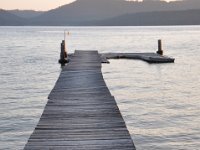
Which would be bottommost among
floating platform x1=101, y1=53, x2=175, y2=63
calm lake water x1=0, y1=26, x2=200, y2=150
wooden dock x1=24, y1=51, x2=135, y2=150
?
calm lake water x1=0, y1=26, x2=200, y2=150

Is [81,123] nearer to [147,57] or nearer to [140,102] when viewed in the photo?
[140,102]

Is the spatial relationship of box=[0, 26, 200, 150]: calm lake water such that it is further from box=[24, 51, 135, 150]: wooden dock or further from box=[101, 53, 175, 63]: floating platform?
box=[24, 51, 135, 150]: wooden dock

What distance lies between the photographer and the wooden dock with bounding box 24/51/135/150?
11570mm

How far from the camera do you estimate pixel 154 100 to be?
1006 inches

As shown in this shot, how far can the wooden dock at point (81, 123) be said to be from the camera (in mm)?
11570

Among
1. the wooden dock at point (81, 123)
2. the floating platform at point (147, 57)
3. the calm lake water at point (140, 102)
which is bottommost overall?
the calm lake water at point (140, 102)

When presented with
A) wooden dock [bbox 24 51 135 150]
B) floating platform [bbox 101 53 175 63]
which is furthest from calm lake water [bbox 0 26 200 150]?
wooden dock [bbox 24 51 135 150]

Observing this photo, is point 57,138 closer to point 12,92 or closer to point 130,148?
point 130,148

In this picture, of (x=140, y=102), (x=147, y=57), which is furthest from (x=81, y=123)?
(x=147, y=57)

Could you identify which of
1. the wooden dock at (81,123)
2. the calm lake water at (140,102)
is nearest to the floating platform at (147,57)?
the calm lake water at (140,102)

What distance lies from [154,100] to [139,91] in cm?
352

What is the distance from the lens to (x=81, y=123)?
13.8m

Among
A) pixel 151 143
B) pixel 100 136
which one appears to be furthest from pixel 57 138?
pixel 151 143

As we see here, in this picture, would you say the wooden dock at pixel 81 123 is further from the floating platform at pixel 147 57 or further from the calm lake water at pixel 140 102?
the floating platform at pixel 147 57
